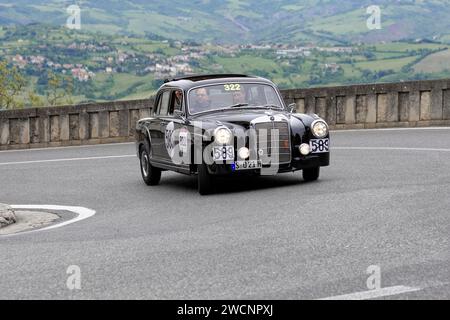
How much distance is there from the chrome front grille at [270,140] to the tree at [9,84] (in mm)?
40726

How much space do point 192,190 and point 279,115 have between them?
1.66 metres

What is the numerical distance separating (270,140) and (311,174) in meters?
1.04

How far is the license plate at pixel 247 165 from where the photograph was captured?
12.9 meters

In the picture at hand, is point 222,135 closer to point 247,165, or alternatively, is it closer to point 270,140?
point 247,165

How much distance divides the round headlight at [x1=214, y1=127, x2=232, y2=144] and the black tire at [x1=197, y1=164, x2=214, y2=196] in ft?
1.35

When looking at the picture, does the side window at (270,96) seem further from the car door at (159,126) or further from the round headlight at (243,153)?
the round headlight at (243,153)

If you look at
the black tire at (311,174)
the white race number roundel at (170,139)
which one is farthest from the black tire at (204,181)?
the black tire at (311,174)

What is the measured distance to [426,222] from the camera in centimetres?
948

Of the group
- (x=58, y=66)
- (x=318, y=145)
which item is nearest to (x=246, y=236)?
(x=318, y=145)

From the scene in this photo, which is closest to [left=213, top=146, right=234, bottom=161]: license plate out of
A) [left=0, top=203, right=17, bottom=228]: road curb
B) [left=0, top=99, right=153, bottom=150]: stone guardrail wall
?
[left=0, top=203, right=17, bottom=228]: road curb

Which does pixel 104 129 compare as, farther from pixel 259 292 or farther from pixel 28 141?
pixel 259 292

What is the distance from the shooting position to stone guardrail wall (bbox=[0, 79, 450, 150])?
75.4ft

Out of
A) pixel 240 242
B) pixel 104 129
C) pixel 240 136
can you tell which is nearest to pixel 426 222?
pixel 240 242

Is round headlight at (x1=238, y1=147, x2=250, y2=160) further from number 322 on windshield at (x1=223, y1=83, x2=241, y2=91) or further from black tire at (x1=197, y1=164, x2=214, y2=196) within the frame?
number 322 on windshield at (x1=223, y1=83, x2=241, y2=91)
